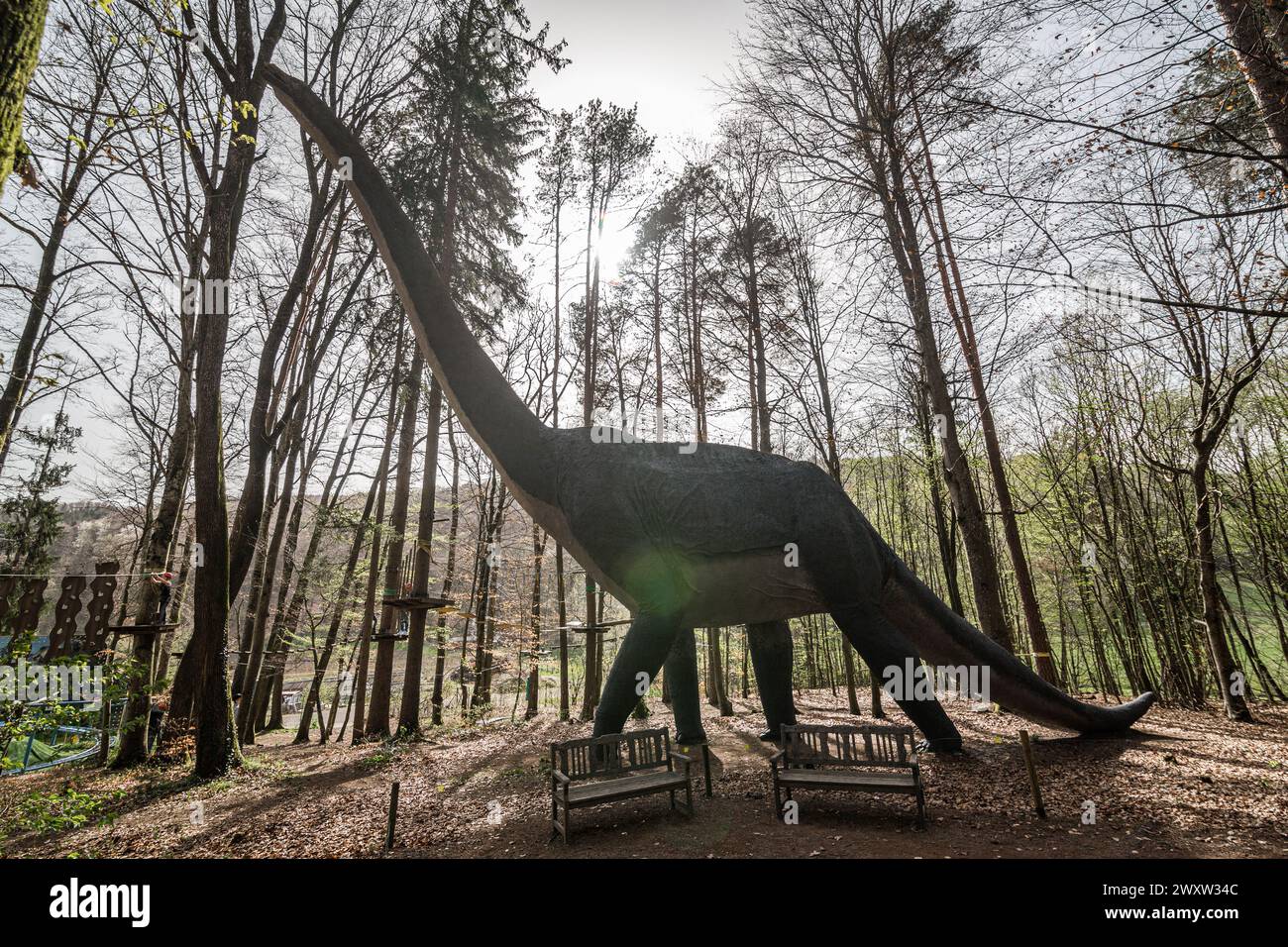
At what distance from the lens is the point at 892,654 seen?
5555mm

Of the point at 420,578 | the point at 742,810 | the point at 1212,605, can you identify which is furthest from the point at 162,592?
the point at 1212,605

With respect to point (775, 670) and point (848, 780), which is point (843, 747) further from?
point (775, 670)

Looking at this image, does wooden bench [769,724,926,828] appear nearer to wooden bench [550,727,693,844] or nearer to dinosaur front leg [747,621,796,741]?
dinosaur front leg [747,621,796,741]

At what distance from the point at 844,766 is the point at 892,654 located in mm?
1235

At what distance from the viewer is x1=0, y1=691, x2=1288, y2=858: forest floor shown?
3994mm

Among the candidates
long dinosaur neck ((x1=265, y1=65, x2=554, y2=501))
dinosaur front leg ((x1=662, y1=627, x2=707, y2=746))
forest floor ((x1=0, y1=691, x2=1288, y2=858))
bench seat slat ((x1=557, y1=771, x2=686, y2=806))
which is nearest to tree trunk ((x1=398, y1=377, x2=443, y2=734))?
forest floor ((x1=0, y1=691, x2=1288, y2=858))

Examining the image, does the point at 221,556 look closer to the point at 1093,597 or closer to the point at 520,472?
the point at 520,472

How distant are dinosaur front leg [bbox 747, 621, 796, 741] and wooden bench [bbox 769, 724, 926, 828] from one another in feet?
2.42

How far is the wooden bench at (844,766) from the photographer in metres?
4.41

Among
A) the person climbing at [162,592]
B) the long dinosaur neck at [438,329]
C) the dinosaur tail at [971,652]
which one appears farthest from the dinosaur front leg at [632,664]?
the person climbing at [162,592]

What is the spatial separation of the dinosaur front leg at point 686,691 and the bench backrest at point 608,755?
108 centimetres

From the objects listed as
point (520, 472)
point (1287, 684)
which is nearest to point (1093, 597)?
point (1287, 684)

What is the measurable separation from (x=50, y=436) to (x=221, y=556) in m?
16.4
